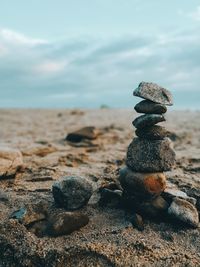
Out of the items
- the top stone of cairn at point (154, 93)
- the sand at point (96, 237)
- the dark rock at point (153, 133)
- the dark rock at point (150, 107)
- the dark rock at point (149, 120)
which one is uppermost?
the top stone of cairn at point (154, 93)

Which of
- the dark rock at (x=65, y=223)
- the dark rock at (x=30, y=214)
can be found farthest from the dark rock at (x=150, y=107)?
the dark rock at (x=30, y=214)

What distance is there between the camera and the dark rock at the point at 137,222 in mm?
4645

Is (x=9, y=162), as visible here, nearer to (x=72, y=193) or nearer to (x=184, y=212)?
(x=72, y=193)

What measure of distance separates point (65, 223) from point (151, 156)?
1315 millimetres

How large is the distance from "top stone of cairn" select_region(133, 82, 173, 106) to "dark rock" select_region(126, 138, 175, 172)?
0.50 m

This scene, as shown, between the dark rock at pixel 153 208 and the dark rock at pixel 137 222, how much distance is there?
124 mm

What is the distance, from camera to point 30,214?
15.3ft

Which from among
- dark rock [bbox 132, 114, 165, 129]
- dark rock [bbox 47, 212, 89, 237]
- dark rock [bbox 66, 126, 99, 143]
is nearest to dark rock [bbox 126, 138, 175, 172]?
dark rock [bbox 132, 114, 165, 129]

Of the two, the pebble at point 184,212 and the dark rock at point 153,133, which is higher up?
the dark rock at point 153,133

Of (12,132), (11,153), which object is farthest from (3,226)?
(12,132)

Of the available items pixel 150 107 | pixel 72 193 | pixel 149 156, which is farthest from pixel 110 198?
pixel 150 107

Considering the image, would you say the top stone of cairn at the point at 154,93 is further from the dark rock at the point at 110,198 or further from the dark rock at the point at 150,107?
the dark rock at the point at 110,198

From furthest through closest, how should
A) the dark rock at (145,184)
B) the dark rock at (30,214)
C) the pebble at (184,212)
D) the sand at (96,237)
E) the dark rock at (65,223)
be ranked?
the dark rock at (145,184)
the pebble at (184,212)
the dark rock at (30,214)
the dark rock at (65,223)
the sand at (96,237)

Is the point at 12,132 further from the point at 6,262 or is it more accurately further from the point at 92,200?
the point at 6,262
